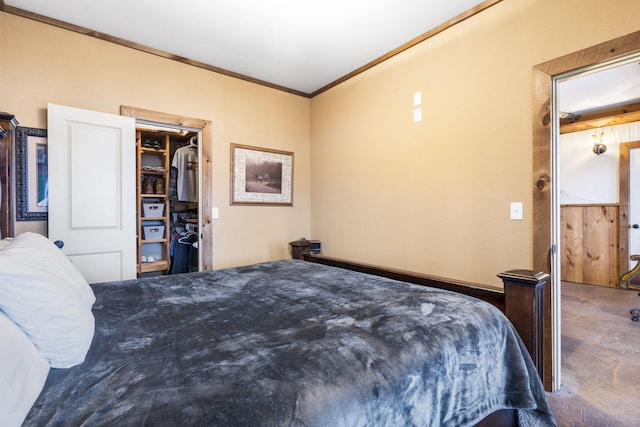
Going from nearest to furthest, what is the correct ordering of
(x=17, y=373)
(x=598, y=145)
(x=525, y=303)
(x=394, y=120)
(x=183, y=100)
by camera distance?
(x=17, y=373), (x=525, y=303), (x=394, y=120), (x=183, y=100), (x=598, y=145)

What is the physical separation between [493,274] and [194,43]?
10.6 feet

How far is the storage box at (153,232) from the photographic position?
4141 millimetres

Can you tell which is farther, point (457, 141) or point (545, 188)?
point (457, 141)

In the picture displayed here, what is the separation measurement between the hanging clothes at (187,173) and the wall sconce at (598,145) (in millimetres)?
6103

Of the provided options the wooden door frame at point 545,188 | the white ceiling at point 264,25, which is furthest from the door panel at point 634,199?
the white ceiling at point 264,25

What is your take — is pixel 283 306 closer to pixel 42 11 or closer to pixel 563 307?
pixel 42 11

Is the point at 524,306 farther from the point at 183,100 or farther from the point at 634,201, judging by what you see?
the point at 634,201

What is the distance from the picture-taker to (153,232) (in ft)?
13.7

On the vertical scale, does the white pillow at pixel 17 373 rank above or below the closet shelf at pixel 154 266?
above

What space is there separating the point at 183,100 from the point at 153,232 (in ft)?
6.55

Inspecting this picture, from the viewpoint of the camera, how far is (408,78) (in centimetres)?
281

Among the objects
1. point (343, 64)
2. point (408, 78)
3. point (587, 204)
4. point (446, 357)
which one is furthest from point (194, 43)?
point (587, 204)

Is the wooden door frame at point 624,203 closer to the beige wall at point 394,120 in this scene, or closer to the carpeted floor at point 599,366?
the carpeted floor at point 599,366

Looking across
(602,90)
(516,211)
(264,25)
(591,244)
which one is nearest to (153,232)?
(264,25)
